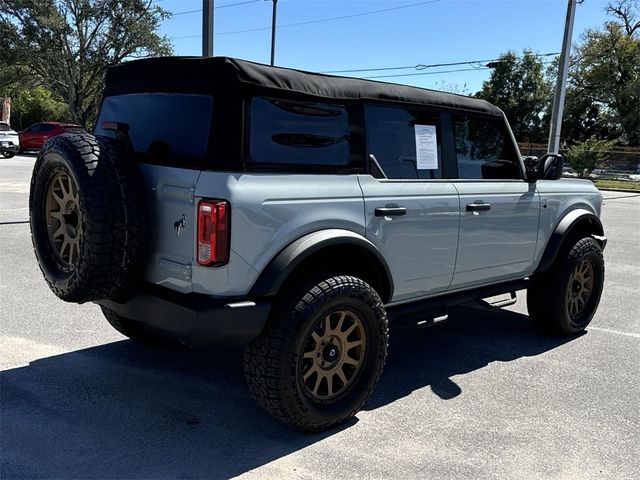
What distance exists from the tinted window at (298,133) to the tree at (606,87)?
43675 millimetres

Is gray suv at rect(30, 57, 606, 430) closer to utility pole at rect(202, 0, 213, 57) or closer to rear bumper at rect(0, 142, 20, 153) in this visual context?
utility pole at rect(202, 0, 213, 57)

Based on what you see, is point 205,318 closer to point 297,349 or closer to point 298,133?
point 297,349

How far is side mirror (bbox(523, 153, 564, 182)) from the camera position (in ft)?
15.4

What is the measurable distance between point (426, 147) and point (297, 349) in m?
1.72

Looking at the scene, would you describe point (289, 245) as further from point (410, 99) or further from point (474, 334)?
point (474, 334)

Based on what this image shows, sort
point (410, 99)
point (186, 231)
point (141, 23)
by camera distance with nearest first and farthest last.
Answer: point (186, 231) < point (410, 99) < point (141, 23)

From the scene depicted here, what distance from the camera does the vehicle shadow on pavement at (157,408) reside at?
2.92 m

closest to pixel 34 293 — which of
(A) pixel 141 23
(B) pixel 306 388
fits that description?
(B) pixel 306 388

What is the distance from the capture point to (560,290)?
493 cm

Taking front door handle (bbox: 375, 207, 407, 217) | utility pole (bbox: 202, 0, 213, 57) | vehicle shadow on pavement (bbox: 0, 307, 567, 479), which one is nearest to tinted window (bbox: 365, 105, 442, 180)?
front door handle (bbox: 375, 207, 407, 217)

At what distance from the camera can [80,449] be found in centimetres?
300

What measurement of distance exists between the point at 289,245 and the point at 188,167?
2.10 feet

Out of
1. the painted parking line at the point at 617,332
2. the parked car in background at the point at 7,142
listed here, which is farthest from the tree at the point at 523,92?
the painted parking line at the point at 617,332

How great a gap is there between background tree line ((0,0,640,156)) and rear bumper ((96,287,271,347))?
3005cm
